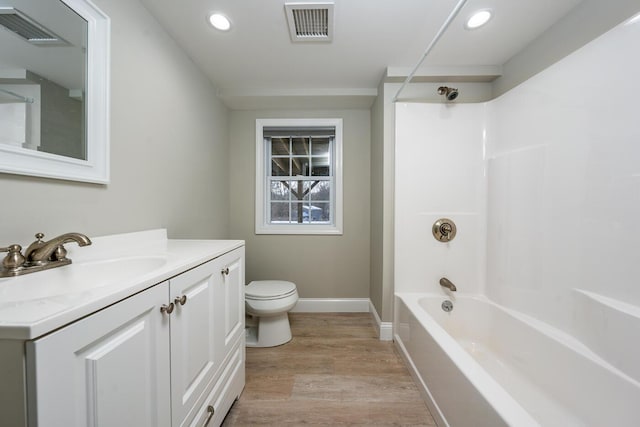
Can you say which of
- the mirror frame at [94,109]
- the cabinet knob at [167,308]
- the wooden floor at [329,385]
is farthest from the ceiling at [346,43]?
the wooden floor at [329,385]

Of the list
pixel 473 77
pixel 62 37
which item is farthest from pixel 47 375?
pixel 473 77

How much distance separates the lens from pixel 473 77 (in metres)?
1.95

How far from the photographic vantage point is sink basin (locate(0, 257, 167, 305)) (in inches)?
26.1

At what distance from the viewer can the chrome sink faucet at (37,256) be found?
0.75 meters

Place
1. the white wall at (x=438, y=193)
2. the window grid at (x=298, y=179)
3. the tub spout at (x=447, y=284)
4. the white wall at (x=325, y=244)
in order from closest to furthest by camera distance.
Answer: the tub spout at (x=447, y=284) → the white wall at (x=438, y=193) → the white wall at (x=325, y=244) → the window grid at (x=298, y=179)

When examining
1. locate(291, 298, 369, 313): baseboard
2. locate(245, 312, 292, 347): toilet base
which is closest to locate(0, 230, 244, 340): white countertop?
locate(245, 312, 292, 347): toilet base

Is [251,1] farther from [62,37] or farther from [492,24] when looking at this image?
[492,24]

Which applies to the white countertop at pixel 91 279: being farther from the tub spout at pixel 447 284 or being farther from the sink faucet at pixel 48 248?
the tub spout at pixel 447 284

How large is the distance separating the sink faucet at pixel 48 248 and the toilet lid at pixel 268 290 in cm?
120

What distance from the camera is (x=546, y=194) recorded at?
1.44 metres

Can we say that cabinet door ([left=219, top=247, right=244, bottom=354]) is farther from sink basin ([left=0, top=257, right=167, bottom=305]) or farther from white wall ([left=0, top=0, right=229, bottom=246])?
white wall ([left=0, top=0, right=229, bottom=246])

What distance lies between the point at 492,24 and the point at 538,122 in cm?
65

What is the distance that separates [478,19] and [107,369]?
7.36 feet

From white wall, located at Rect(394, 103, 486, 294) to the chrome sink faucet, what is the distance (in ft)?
6.21
